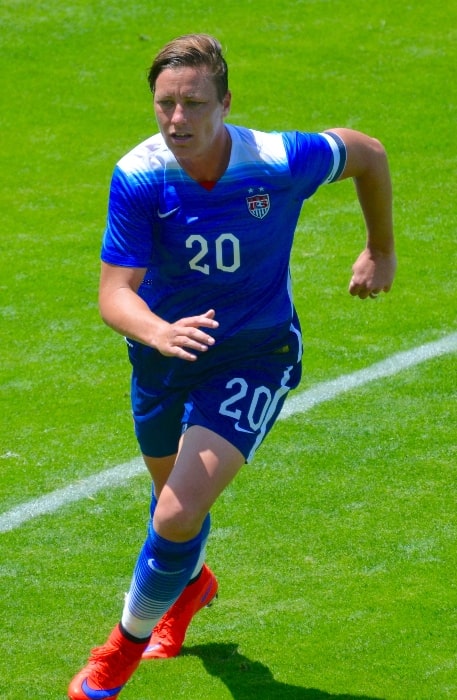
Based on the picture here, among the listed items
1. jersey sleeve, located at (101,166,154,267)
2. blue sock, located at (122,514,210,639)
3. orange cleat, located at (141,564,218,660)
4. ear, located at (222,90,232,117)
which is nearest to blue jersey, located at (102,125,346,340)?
jersey sleeve, located at (101,166,154,267)

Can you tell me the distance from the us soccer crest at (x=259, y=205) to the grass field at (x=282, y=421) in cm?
158

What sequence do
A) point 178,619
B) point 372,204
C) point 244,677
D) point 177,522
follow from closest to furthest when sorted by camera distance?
1. point 177,522
2. point 244,677
3. point 372,204
4. point 178,619

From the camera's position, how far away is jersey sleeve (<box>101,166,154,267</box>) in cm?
417

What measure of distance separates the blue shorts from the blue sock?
0.38 m

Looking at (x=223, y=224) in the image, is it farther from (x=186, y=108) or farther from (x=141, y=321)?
(x=141, y=321)

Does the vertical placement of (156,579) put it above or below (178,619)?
above

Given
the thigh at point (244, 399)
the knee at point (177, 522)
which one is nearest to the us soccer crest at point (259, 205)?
the thigh at point (244, 399)

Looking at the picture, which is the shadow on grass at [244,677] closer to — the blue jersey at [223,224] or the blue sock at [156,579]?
the blue sock at [156,579]

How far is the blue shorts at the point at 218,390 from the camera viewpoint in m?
4.38

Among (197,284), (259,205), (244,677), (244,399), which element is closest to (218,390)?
(244,399)

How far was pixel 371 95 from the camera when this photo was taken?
11.0 meters

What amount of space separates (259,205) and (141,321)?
641 mm

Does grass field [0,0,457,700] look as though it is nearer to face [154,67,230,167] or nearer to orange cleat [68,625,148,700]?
orange cleat [68,625,148,700]

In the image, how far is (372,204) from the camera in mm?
4770
